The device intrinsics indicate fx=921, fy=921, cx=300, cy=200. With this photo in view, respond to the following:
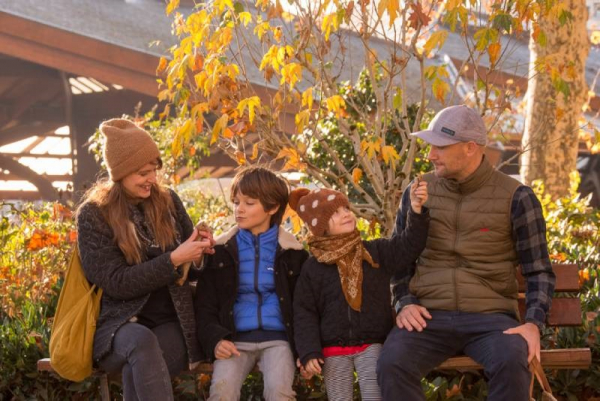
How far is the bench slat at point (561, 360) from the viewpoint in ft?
12.7

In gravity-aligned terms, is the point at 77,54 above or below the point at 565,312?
above

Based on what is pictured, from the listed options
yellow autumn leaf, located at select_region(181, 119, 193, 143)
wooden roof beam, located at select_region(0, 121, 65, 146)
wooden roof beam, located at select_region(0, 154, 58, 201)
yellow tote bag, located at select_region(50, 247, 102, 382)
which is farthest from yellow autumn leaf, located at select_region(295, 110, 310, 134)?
wooden roof beam, located at select_region(0, 121, 65, 146)

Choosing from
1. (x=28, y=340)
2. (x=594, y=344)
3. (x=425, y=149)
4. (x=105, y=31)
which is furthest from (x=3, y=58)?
(x=594, y=344)

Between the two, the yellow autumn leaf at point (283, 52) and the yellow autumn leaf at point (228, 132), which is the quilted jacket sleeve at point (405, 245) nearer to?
the yellow autumn leaf at point (283, 52)

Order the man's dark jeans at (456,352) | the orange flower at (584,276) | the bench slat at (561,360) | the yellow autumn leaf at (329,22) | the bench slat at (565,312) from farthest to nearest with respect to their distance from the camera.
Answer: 1. the orange flower at (584,276)
2. the yellow autumn leaf at (329,22)
3. the bench slat at (565,312)
4. the bench slat at (561,360)
5. the man's dark jeans at (456,352)

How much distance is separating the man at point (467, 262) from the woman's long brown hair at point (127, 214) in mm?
1107

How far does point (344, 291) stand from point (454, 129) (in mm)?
851

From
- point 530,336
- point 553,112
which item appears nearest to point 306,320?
point 530,336

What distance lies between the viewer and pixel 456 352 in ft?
13.2

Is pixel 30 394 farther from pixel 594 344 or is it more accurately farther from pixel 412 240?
pixel 594 344

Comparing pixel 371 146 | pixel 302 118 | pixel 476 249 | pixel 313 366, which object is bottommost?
pixel 313 366

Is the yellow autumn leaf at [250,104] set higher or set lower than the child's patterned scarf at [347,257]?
higher

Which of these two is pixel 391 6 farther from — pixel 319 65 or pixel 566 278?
pixel 566 278

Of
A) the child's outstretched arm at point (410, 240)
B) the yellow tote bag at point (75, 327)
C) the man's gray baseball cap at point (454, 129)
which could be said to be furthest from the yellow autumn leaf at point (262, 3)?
the yellow tote bag at point (75, 327)
